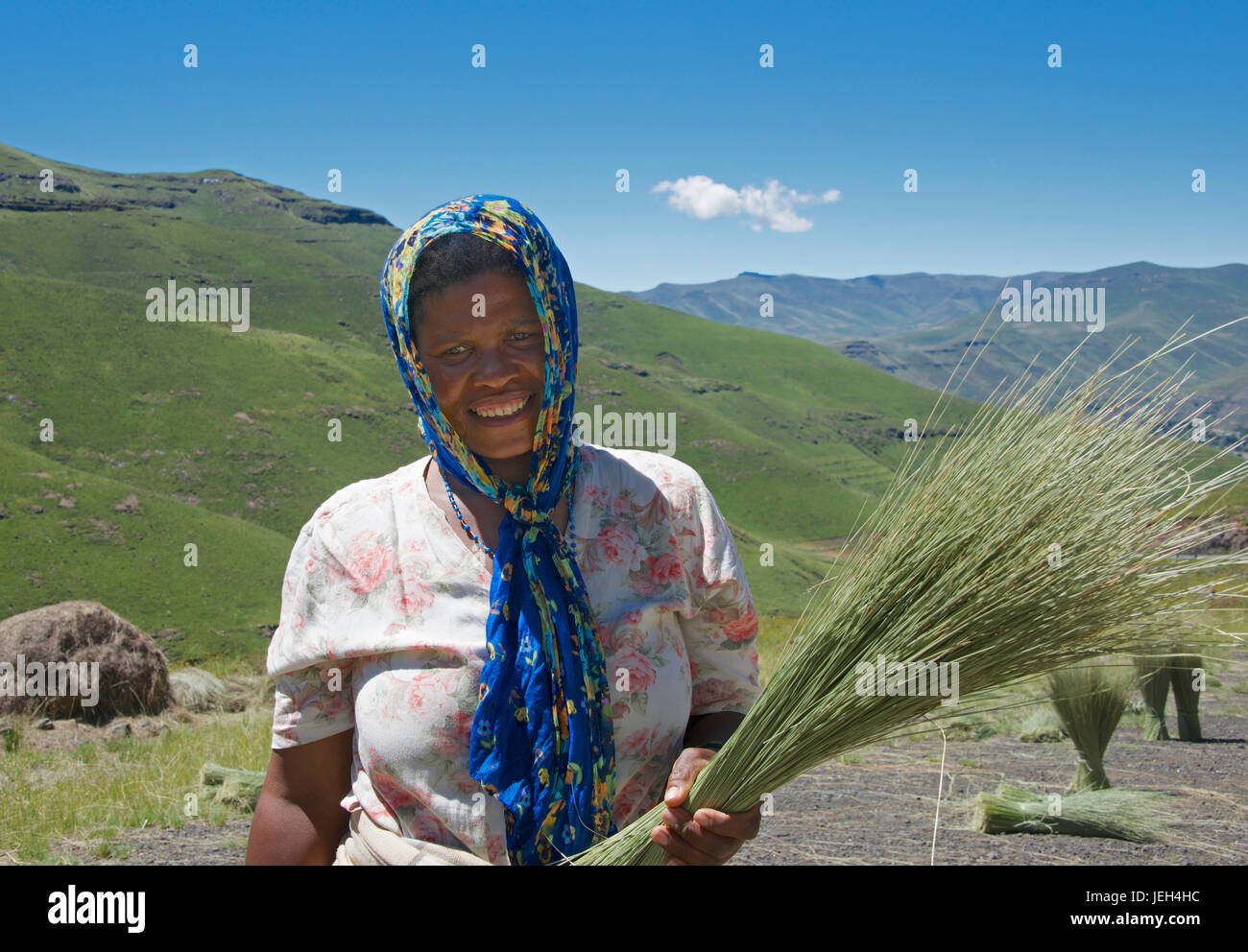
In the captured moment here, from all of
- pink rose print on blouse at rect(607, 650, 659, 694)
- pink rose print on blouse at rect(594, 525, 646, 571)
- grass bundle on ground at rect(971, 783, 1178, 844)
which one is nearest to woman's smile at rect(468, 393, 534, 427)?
pink rose print on blouse at rect(594, 525, 646, 571)

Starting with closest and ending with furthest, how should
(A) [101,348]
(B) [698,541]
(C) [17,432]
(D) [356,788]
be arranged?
(D) [356,788] < (B) [698,541] < (C) [17,432] < (A) [101,348]

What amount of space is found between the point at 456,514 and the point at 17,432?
109 feet

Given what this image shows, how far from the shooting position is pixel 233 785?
4.47 metres

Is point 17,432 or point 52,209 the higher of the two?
point 52,209

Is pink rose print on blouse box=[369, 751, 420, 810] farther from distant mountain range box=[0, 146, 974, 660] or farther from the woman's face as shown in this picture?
distant mountain range box=[0, 146, 974, 660]

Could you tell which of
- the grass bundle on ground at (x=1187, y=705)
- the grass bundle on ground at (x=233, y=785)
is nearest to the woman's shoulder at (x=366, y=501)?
the grass bundle on ground at (x=233, y=785)

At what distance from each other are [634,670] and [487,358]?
52 centimetres

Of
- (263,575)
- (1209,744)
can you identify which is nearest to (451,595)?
(1209,744)

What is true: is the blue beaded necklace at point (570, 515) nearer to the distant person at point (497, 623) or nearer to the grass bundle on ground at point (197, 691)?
the distant person at point (497, 623)

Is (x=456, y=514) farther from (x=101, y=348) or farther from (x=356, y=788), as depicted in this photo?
(x=101, y=348)

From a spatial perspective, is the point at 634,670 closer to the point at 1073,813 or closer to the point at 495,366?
the point at 495,366

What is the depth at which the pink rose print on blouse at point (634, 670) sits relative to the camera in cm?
146

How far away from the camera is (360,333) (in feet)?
193

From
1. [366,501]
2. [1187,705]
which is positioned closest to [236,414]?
[1187,705]
